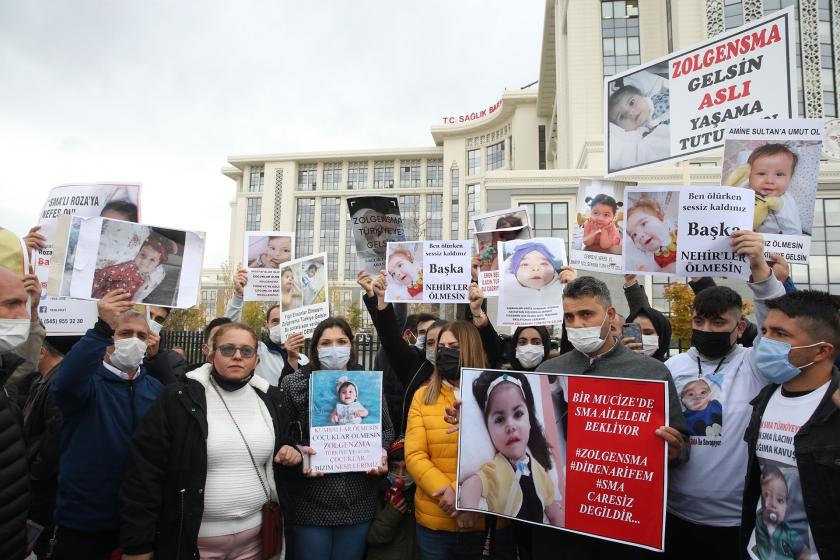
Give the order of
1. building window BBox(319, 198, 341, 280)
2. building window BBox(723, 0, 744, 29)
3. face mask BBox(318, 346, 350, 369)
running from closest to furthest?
face mask BBox(318, 346, 350, 369)
building window BBox(723, 0, 744, 29)
building window BBox(319, 198, 341, 280)

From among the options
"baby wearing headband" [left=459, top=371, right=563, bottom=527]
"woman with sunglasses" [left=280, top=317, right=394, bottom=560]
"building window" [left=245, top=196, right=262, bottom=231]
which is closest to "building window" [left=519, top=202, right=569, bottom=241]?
"woman with sunglasses" [left=280, top=317, right=394, bottom=560]

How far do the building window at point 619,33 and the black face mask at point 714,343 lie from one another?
38.7 m

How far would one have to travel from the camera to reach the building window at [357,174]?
89.9 m

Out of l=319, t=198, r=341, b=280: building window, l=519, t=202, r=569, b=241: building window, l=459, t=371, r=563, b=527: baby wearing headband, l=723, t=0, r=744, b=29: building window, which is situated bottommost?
l=459, t=371, r=563, b=527: baby wearing headband

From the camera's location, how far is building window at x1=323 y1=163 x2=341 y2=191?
89.9 meters

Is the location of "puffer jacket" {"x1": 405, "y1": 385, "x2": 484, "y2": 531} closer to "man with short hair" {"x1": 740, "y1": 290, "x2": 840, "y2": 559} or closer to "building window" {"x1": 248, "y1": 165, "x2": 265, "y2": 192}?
"man with short hair" {"x1": 740, "y1": 290, "x2": 840, "y2": 559}

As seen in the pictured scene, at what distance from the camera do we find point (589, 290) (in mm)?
Answer: 3188

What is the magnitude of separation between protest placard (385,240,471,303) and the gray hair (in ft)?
6.14

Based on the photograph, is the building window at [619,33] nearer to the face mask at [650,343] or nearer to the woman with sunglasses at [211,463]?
the face mask at [650,343]

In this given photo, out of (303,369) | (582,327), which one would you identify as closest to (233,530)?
(303,369)

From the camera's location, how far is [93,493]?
10.7 feet

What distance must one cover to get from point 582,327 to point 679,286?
2431 cm

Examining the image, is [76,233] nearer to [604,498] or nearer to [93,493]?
[93,493]

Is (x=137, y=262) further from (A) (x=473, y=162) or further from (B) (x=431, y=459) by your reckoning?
(A) (x=473, y=162)
